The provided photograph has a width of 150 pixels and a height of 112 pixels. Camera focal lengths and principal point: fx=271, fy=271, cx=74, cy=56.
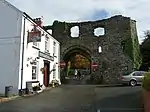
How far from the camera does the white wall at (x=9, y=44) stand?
2020cm

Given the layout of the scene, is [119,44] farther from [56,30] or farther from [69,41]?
[56,30]

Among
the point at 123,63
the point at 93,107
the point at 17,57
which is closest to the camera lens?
the point at 93,107

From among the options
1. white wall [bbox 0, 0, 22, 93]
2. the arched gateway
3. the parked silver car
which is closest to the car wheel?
the parked silver car

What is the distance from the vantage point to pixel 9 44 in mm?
21016

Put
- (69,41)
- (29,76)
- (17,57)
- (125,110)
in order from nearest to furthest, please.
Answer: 1. (125,110)
2. (17,57)
3. (29,76)
4. (69,41)

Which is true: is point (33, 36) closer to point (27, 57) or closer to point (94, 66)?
point (27, 57)

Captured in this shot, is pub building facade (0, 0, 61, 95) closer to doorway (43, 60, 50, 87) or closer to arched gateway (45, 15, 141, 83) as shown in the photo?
doorway (43, 60, 50, 87)

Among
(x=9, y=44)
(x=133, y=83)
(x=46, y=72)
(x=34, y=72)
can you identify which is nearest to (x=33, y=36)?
(x=9, y=44)

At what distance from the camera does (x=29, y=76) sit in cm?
2211

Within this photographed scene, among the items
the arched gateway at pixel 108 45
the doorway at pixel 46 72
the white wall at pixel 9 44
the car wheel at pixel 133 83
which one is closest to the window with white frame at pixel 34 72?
the white wall at pixel 9 44

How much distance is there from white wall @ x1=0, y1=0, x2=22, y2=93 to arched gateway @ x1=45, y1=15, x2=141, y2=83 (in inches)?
722

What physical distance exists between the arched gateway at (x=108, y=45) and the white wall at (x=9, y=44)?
1833 cm

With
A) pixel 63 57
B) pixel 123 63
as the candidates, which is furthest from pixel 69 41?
pixel 123 63

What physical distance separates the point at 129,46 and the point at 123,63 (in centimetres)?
255
